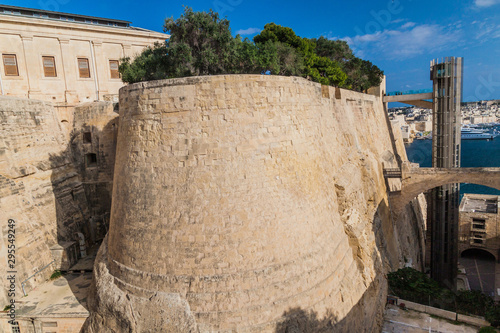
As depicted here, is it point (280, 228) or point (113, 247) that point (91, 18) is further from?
point (280, 228)

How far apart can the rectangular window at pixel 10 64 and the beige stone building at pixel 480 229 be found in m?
34.2

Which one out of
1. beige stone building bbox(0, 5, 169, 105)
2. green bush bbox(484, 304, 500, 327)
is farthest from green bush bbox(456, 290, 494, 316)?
beige stone building bbox(0, 5, 169, 105)

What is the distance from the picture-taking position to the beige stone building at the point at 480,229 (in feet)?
89.8

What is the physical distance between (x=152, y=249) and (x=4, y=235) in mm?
6504

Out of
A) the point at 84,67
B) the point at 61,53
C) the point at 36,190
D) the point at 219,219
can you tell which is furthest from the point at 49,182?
the point at 219,219

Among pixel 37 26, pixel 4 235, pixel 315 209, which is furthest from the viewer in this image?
pixel 37 26

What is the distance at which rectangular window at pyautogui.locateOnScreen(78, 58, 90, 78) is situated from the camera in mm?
20047

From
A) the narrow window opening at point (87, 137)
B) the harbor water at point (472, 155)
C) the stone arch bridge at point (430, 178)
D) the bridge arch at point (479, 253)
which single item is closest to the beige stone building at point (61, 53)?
the narrow window opening at point (87, 137)

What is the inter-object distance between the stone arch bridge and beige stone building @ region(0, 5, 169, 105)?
1838cm

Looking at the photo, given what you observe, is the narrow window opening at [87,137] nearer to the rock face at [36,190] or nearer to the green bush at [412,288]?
the rock face at [36,190]

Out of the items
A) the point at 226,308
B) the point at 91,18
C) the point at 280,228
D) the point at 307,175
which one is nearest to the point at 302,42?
the point at 91,18

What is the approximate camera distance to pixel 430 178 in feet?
58.9

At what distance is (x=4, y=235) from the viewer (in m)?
11.4

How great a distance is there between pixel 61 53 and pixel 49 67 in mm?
1089
